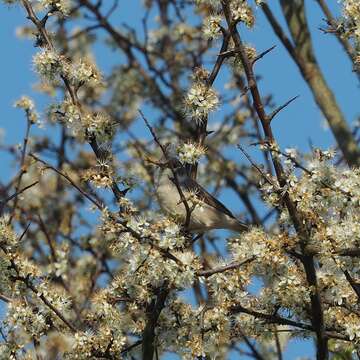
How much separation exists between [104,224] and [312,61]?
4000 millimetres

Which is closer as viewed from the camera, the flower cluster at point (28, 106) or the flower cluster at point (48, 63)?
the flower cluster at point (48, 63)

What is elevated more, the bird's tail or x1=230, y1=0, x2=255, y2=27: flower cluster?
the bird's tail

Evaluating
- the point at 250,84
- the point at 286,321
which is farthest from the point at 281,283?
the point at 250,84

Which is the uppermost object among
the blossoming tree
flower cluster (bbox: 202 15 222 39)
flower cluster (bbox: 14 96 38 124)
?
flower cluster (bbox: 14 96 38 124)

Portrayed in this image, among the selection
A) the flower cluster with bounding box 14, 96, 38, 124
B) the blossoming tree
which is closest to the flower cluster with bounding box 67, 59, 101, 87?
the blossoming tree

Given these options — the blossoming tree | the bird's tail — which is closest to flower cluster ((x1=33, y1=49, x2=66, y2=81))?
the blossoming tree

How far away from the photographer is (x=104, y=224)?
4027mm

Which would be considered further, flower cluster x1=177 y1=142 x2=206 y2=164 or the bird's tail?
the bird's tail

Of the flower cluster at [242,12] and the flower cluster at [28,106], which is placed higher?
the flower cluster at [28,106]

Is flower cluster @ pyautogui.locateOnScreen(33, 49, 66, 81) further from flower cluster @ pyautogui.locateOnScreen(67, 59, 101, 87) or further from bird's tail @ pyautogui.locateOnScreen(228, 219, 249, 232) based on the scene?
bird's tail @ pyautogui.locateOnScreen(228, 219, 249, 232)

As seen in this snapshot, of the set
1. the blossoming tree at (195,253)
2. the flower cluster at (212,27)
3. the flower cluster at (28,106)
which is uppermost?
the flower cluster at (28,106)

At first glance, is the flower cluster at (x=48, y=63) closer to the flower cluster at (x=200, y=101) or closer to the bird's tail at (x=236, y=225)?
the flower cluster at (x=200, y=101)

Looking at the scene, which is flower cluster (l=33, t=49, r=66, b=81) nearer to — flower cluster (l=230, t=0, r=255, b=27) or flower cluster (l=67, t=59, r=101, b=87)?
flower cluster (l=67, t=59, r=101, b=87)

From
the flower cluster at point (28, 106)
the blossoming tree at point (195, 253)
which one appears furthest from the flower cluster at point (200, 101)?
the flower cluster at point (28, 106)
